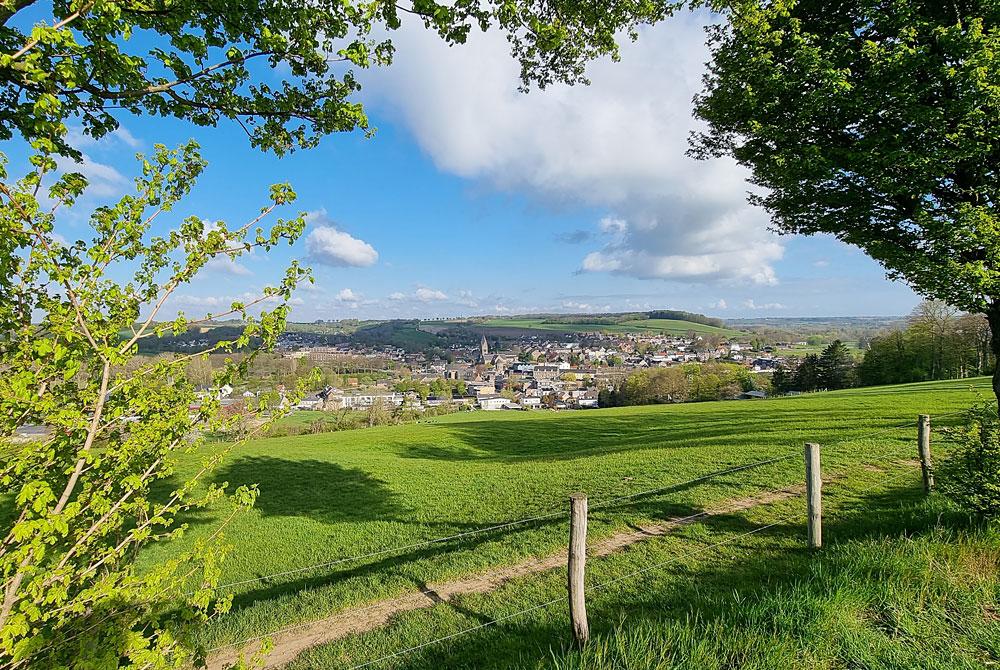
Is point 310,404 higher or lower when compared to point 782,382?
higher

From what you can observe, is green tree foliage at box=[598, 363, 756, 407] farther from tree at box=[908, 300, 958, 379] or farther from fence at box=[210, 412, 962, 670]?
fence at box=[210, 412, 962, 670]

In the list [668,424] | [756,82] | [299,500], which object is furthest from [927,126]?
[668,424]

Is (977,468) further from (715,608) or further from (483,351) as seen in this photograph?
(483,351)

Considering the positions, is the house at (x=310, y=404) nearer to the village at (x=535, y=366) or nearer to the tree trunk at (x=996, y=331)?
the village at (x=535, y=366)

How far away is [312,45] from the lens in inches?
152

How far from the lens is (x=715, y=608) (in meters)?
4.39

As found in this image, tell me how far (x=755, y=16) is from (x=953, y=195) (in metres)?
4.47

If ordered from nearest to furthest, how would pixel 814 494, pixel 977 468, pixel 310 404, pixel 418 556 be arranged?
pixel 977 468, pixel 814 494, pixel 418 556, pixel 310 404

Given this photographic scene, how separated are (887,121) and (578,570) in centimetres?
789

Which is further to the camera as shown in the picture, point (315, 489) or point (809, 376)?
Answer: point (809, 376)

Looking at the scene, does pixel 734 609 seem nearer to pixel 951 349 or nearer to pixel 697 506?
pixel 697 506

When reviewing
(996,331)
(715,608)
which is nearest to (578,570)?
→ (715,608)

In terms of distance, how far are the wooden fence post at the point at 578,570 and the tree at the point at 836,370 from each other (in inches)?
2771

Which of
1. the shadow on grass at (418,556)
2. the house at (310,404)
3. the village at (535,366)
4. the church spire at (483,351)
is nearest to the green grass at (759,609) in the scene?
the shadow on grass at (418,556)
